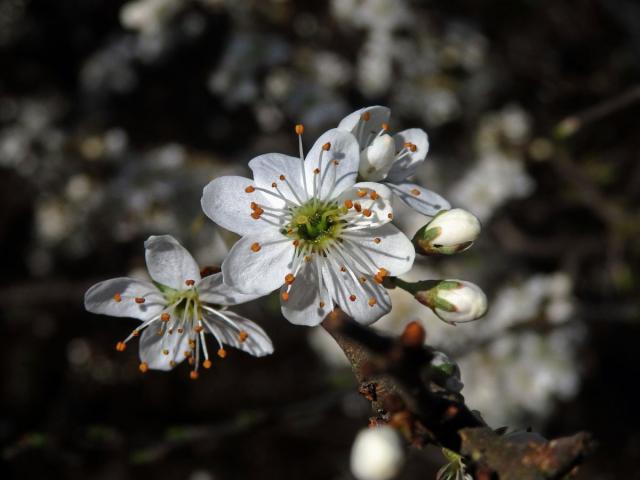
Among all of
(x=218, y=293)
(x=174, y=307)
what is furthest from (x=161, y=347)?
(x=218, y=293)

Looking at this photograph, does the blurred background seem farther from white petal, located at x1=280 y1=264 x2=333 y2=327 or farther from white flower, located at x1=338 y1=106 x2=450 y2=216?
white petal, located at x1=280 y1=264 x2=333 y2=327

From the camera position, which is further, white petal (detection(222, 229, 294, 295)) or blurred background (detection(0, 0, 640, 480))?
blurred background (detection(0, 0, 640, 480))

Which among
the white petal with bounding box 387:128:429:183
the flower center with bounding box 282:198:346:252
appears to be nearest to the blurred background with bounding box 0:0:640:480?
the white petal with bounding box 387:128:429:183

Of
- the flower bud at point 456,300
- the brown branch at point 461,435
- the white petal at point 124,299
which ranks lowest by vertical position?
the brown branch at point 461,435

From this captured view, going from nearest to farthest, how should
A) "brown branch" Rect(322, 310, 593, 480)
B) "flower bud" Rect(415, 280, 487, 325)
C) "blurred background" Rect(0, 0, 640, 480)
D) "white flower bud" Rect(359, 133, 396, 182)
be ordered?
"brown branch" Rect(322, 310, 593, 480), "flower bud" Rect(415, 280, 487, 325), "white flower bud" Rect(359, 133, 396, 182), "blurred background" Rect(0, 0, 640, 480)

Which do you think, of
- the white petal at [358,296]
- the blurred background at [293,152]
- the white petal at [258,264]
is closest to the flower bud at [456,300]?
the white petal at [358,296]


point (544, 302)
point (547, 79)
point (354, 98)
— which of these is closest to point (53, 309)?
point (354, 98)

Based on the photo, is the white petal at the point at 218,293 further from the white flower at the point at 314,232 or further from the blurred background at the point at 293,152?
the blurred background at the point at 293,152
